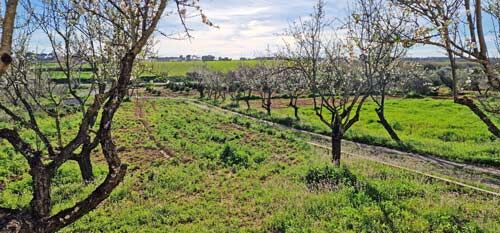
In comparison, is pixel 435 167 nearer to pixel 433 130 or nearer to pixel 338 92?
pixel 338 92

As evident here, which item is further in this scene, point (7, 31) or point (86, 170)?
point (86, 170)

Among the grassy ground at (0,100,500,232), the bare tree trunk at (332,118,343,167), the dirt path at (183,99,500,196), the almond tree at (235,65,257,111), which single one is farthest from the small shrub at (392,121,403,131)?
the almond tree at (235,65,257,111)

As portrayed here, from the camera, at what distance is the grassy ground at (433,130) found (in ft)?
59.9

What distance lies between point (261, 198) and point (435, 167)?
896cm

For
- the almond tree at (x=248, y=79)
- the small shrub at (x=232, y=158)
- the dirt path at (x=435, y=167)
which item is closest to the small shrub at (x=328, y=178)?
the dirt path at (x=435, y=167)

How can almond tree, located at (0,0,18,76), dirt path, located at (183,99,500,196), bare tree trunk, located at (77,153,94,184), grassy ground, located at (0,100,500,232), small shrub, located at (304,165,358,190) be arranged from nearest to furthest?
almond tree, located at (0,0,18,76)
grassy ground, located at (0,100,500,232)
small shrub, located at (304,165,358,190)
dirt path, located at (183,99,500,196)
bare tree trunk, located at (77,153,94,184)

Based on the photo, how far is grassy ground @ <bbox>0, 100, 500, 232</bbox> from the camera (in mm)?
8508

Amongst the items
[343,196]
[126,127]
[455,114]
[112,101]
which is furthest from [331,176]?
[455,114]

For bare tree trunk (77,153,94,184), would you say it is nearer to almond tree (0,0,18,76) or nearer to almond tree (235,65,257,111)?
almond tree (0,0,18,76)

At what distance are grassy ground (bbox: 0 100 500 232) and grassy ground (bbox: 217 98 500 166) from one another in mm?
5500

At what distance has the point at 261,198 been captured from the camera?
35.1 feet

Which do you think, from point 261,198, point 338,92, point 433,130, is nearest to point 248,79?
point 433,130

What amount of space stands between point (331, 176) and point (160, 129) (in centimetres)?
1748

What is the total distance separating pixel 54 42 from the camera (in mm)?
11383
